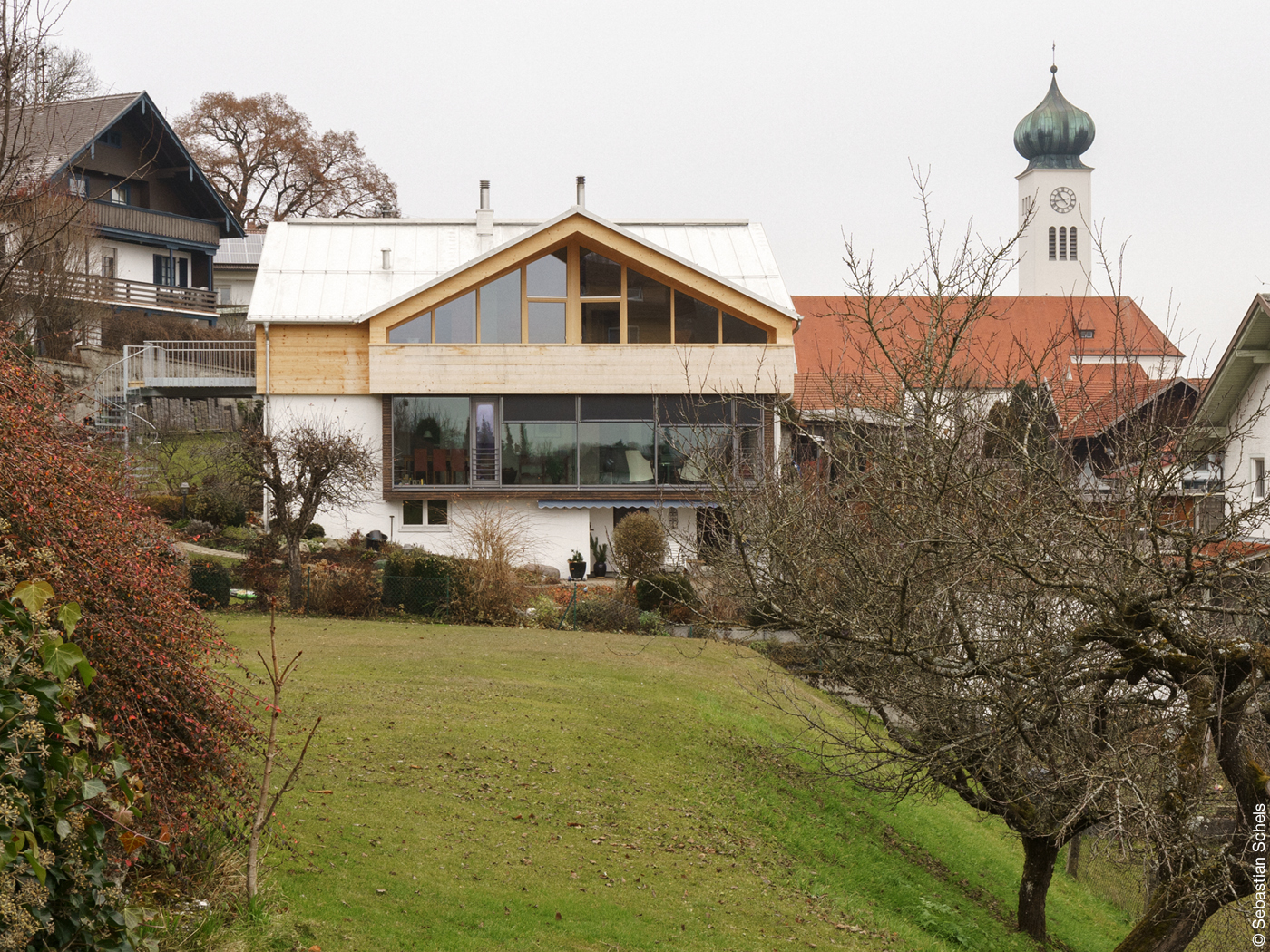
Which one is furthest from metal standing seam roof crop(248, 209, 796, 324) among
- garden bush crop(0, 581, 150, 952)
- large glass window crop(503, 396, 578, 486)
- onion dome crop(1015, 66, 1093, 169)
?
onion dome crop(1015, 66, 1093, 169)

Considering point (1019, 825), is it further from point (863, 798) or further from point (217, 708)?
point (217, 708)

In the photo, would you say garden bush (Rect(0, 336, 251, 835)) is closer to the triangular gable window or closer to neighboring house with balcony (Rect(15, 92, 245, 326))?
the triangular gable window

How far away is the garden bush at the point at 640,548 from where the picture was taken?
22.4 meters

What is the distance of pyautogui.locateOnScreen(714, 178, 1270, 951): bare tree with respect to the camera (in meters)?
6.96

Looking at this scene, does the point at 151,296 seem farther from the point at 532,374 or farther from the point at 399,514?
the point at 532,374

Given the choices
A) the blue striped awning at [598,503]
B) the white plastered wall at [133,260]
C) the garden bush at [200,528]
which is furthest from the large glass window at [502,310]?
the white plastered wall at [133,260]

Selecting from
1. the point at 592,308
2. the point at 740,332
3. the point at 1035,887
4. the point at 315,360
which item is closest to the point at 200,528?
the point at 315,360

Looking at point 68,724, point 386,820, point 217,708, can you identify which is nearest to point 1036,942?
point 386,820

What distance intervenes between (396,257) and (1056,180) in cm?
7148

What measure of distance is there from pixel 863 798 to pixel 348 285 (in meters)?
20.0

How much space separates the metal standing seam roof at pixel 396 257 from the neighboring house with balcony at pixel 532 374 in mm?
179

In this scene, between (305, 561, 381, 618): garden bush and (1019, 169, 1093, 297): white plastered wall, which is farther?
(1019, 169, 1093, 297): white plastered wall

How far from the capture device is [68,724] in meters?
4.34

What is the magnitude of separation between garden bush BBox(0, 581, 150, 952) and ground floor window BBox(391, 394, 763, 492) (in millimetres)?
22341
